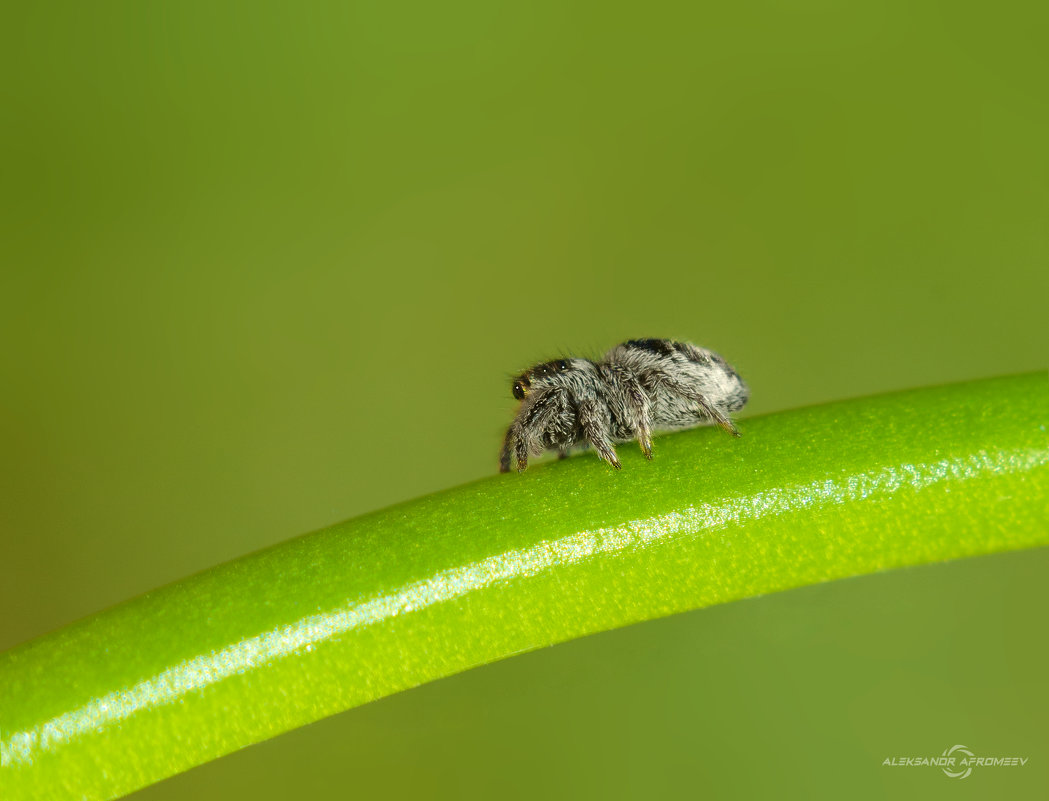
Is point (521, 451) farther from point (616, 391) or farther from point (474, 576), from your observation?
point (474, 576)

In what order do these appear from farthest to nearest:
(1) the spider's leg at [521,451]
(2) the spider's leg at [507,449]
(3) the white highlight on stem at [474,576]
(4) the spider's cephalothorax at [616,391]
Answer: (2) the spider's leg at [507,449] → (4) the spider's cephalothorax at [616,391] → (1) the spider's leg at [521,451] → (3) the white highlight on stem at [474,576]

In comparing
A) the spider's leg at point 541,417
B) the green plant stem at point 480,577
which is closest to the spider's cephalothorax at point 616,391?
the spider's leg at point 541,417

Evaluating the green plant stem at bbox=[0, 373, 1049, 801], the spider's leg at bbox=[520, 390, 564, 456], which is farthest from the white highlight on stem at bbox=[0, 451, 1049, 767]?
the spider's leg at bbox=[520, 390, 564, 456]

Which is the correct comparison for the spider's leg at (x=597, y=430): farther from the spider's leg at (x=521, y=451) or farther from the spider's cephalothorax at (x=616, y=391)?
the spider's leg at (x=521, y=451)

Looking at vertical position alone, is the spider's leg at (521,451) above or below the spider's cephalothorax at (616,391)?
below

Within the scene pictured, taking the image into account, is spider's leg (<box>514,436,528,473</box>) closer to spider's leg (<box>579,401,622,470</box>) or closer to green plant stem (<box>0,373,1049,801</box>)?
spider's leg (<box>579,401,622,470</box>)

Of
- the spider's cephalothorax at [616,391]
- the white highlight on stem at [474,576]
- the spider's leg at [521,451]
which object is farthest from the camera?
the spider's cephalothorax at [616,391]

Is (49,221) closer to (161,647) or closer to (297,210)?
(297,210)
